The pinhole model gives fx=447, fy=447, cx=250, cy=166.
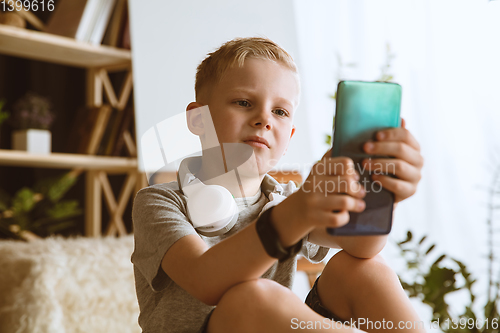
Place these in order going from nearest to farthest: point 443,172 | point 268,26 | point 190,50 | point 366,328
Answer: point 366,328
point 190,50
point 268,26
point 443,172

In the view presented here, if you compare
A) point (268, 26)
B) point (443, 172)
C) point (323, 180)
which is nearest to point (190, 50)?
point (268, 26)

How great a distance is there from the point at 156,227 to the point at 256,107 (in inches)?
9.1

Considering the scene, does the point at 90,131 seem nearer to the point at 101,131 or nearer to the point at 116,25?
the point at 101,131

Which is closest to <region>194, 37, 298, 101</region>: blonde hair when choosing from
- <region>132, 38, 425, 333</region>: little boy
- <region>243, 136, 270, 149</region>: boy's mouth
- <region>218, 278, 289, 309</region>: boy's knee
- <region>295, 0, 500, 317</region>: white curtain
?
<region>132, 38, 425, 333</region>: little boy

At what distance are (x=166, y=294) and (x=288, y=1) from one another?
4.10 ft

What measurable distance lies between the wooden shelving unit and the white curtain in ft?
2.69

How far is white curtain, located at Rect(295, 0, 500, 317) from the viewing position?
4.54ft

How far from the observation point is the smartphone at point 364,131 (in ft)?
1.59

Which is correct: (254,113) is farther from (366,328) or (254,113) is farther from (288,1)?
(288,1)

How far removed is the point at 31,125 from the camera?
1710 millimetres

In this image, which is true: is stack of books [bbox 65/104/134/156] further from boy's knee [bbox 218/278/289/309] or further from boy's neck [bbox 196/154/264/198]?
boy's knee [bbox 218/278/289/309]

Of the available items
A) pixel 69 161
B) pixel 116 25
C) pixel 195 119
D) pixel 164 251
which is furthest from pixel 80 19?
pixel 164 251

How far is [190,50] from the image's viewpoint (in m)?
1.19

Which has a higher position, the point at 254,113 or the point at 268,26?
the point at 268,26
